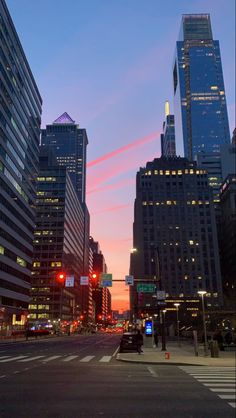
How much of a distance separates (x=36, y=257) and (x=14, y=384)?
152484 mm

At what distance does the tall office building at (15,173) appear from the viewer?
89188 millimetres

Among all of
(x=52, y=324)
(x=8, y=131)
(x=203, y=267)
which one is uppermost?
(x=8, y=131)

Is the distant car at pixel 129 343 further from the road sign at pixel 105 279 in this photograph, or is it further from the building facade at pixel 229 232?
the building facade at pixel 229 232

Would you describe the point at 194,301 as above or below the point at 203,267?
below

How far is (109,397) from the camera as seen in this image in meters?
11.8

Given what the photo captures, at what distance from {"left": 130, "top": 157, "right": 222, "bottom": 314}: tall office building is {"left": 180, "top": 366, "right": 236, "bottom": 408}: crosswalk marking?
150 m

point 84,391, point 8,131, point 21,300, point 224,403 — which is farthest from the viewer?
point 21,300

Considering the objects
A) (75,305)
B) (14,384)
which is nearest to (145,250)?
(75,305)

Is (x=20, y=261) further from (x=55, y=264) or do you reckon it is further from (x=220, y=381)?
(x=220, y=381)

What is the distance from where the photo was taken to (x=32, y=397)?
1188 cm

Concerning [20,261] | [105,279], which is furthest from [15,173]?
[105,279]

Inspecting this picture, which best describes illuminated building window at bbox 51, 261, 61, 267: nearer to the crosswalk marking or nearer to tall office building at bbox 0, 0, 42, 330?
tall office building at bbox 0, 0, 42, 330

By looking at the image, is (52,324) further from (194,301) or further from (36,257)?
(194,301)

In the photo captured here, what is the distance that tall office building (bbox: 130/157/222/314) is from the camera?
172375mm
